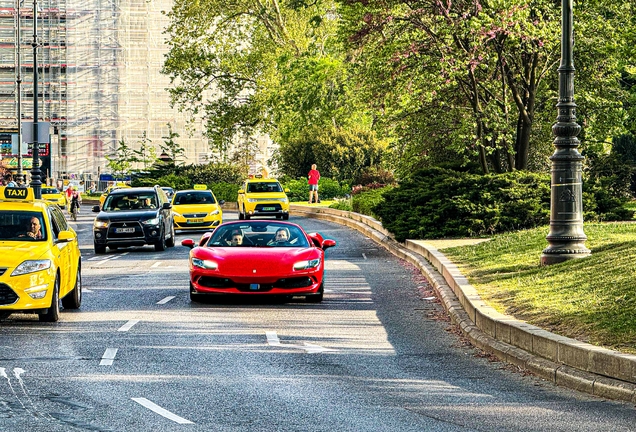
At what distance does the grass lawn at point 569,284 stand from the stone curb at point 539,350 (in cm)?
28

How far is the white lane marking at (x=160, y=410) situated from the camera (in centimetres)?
964

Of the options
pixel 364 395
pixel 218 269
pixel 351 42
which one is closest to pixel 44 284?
pixel 218 269

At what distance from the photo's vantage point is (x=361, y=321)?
16.9m

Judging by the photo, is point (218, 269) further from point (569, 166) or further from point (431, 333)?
point (569, 166)

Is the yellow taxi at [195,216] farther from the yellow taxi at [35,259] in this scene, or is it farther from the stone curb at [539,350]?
the yellow taxi at [35,259]

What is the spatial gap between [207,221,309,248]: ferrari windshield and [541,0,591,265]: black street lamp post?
4.01 metres

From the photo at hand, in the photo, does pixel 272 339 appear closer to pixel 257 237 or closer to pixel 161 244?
pixel 257 237

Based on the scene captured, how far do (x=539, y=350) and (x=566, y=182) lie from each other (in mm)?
8266

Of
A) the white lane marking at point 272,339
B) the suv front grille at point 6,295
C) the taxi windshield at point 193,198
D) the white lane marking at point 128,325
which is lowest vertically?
the white lane marking at point 272,339

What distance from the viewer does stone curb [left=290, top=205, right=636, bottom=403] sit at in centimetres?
1066

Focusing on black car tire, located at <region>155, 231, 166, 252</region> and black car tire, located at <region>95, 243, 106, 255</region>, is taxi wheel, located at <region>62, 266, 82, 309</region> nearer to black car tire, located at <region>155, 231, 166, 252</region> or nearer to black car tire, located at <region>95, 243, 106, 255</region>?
black car tire, located at <region>95, 243, 106, 255</region>

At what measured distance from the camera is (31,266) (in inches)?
634


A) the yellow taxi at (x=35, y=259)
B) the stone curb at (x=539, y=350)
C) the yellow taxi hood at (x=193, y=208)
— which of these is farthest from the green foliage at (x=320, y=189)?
the yellow taxi at (x=35, y=259)

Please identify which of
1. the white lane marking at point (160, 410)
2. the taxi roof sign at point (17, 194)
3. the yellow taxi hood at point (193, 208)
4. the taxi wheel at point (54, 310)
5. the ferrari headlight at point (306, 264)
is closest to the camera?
the white lane marking at point (160, 410)
